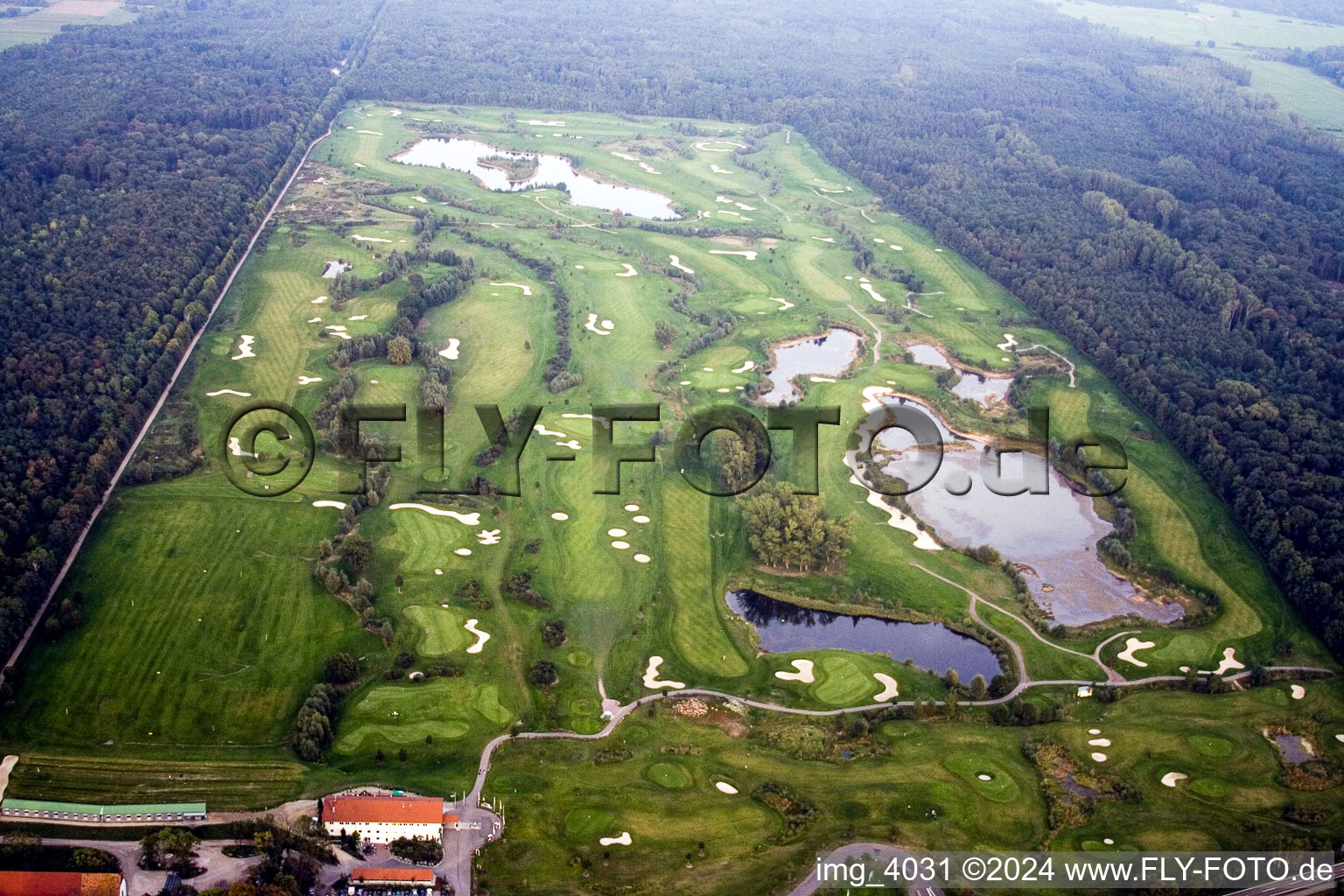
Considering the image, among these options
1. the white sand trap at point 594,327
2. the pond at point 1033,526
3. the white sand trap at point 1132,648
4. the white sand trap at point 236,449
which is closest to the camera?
the white sand trap at point 1132,648

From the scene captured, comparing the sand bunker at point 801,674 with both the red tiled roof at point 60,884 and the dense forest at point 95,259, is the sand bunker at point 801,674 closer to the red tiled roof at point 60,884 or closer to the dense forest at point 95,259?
the red tiled roof at point 60,884

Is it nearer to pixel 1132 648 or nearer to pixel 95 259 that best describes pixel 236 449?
pixel 95 259

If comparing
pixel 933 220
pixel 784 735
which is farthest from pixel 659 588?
pixel 933 220

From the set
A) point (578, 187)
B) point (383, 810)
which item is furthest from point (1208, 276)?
point (383, 810)

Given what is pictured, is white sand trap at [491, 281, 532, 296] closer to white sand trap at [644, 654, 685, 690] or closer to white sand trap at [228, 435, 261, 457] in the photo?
white sand trap at [228, 435, 261, 457]

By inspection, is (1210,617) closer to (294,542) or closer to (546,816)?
(546,816)

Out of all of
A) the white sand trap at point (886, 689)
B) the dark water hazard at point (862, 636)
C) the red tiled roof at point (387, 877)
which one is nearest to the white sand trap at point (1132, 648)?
the dark water hazard at point (862, 636)
